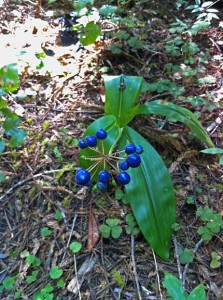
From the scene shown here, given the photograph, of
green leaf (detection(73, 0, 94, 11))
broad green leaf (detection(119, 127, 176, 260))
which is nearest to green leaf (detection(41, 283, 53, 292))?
broad green leaf (detection(119, 127, 176, 260))

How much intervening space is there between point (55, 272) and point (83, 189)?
1.41ft

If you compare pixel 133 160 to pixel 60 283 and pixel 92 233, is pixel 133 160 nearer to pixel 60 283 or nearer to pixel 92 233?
pixel 92 233

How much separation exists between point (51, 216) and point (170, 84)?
110 cm

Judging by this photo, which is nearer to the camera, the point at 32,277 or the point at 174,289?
the point at 174,289

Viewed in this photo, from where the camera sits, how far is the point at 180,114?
1837 millimetres

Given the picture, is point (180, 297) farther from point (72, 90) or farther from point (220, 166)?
point (72, 90)

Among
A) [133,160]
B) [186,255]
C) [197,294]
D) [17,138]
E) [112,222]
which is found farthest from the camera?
[17,138]

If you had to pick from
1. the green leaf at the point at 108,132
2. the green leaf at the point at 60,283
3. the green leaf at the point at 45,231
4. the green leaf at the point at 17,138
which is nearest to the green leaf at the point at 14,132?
the green leaf at the point at 17,138

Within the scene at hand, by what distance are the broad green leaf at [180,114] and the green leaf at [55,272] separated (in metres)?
0.87

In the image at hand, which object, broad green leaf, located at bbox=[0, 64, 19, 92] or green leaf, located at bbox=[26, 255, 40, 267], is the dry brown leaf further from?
broad green leaf, located at bbox=[0, 64, 19, 92]

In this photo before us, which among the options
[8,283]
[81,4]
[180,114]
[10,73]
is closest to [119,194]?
[180,114]

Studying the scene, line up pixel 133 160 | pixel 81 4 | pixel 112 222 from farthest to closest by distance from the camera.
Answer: pixel 81 4
pixel 112 222
pixel 133 160

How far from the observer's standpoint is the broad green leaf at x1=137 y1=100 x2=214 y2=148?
1791 millimetres

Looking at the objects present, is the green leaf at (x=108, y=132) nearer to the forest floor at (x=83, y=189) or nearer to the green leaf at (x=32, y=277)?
the forest floor at (x=83, y=189)
